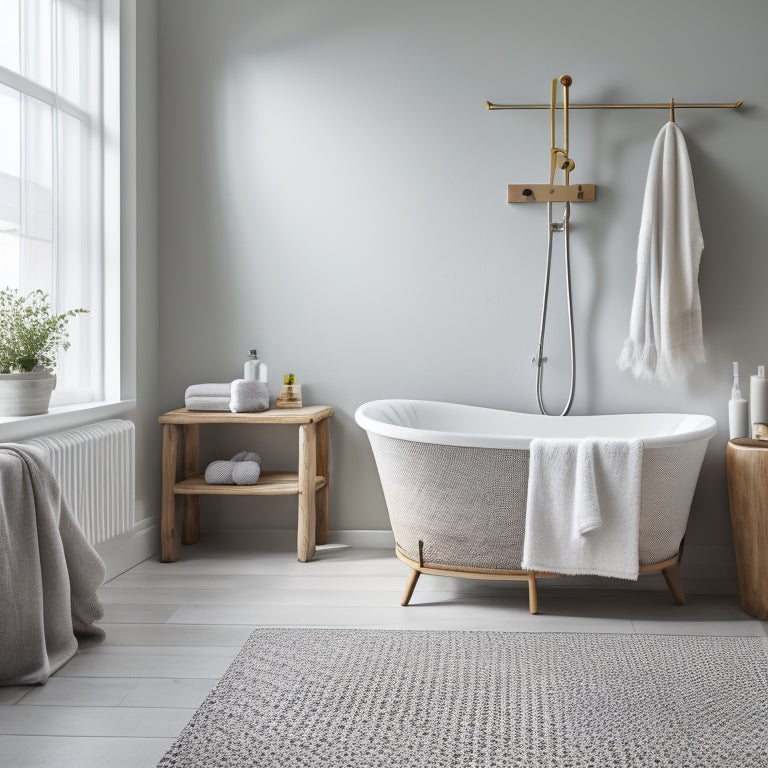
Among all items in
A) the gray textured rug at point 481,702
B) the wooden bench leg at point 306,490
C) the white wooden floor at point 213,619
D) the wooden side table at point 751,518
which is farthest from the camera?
the wooden bench leg at point 306,490

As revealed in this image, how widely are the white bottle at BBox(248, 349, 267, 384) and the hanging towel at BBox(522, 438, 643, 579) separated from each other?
1.38 m

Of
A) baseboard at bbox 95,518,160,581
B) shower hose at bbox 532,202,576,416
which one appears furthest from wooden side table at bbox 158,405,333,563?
shower hose at bbox 532,202,576,416

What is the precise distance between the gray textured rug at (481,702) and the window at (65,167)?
1.48 meters

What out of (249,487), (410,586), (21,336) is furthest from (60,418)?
(410,586)

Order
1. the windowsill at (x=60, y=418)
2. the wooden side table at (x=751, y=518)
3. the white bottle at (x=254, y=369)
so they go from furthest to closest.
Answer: the white bottle at (x=254, y=369), the wooden side table at (x=751, y=518), the windowsill at (x=60, y=418)

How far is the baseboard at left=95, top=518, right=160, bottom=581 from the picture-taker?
119 inches

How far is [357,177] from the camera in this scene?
346 centimetres

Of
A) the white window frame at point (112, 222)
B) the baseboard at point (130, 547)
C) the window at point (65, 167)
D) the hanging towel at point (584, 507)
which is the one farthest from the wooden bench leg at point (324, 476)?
the hanging towel at point (584, 507)

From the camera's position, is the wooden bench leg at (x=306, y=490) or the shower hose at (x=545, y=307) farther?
the shower hose at (x=545, y=307)

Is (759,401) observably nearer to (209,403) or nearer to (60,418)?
(209,403)

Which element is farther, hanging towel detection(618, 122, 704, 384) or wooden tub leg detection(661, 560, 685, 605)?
hanging towel detection(618, 122, 704, 384)

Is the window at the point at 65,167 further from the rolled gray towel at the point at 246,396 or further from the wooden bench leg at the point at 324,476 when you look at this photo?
the wooden bench leg at the point at 324,476

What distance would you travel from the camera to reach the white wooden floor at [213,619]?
182 centimetres

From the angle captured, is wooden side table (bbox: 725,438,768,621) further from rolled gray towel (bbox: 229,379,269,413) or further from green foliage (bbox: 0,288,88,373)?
green foliage (bbox: 0,288,88,373)
